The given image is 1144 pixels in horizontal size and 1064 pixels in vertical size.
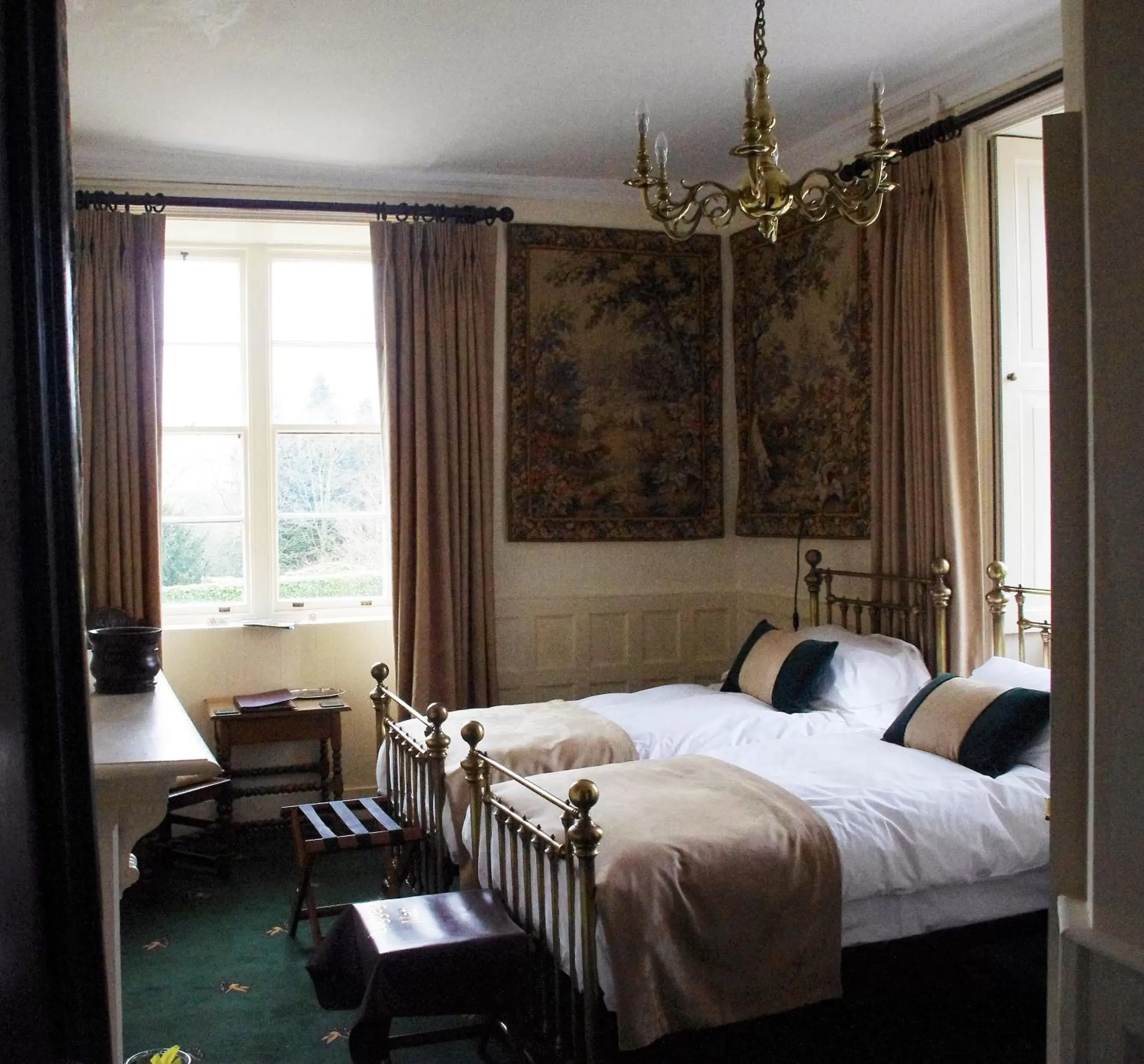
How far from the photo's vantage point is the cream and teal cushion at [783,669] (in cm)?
444

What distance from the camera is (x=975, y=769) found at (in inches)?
137

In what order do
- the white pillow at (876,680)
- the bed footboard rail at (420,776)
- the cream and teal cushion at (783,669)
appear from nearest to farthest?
the bed footboard rail at (420,776) → the white pillow at (876,680) → the cream and teal cushion at (783,669)

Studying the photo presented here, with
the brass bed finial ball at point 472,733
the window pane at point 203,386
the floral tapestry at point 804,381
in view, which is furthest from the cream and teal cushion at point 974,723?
the window pane at point 203,386

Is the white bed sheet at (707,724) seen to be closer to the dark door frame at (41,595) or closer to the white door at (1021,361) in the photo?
the white door at (1021,361)

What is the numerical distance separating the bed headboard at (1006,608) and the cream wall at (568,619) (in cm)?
98

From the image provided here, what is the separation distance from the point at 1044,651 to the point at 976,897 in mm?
1387

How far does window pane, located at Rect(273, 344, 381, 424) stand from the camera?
19.0 feet

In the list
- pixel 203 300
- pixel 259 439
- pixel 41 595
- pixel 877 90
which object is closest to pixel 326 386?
pixel 259 439

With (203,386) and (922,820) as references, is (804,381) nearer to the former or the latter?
(922,820)

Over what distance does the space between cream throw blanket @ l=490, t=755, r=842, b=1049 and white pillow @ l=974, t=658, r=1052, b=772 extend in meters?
0.89

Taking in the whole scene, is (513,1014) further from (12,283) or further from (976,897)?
(12,283)

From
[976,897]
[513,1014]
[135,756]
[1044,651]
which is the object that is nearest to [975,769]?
[976,897]

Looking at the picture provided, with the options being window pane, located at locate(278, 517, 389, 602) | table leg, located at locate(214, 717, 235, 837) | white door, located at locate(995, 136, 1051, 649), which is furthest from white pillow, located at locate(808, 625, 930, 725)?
table leg, located at locate(214, 717, 235, 837)

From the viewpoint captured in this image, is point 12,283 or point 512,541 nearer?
point 12,283
